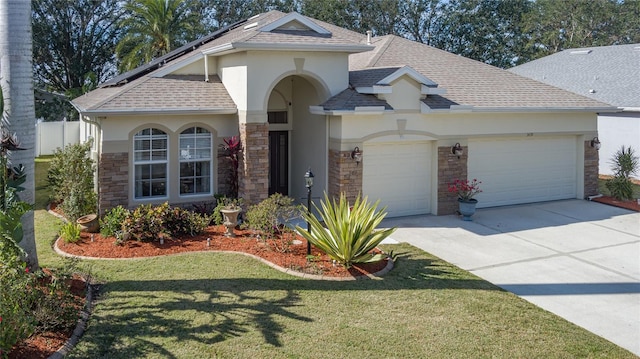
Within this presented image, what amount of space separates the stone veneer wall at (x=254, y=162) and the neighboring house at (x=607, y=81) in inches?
564

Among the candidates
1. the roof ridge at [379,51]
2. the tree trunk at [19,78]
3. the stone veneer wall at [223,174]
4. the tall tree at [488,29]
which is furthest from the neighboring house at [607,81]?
the tree trunk at [19,78]

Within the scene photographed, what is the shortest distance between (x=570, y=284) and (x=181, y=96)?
1020cm

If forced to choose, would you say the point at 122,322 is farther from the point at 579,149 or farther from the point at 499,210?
the point at 579,149

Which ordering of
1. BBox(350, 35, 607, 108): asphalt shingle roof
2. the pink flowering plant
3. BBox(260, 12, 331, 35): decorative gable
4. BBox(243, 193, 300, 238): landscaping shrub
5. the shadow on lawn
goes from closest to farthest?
1. the shadow on lawn
2. BBox(243, 193, 300, 238): landscaping shrub
3. BBox(260, 12, 331, 35): decorative gable
4. the pink flowering plant
5. BBox(350, 35, 607, 108): asphalt shingle roof

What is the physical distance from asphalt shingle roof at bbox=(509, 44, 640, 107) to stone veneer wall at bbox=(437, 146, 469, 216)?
10.9 metres

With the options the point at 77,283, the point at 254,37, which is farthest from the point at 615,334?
the point at 254,37

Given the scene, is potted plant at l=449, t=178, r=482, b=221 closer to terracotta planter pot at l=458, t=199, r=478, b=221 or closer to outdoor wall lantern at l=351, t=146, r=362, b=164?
terracotta planter pot at l=458, t=199, r=478, b=221

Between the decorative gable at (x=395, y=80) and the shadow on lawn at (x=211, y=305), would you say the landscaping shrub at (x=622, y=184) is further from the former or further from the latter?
the shadow on lawn at (x=211, y=305)

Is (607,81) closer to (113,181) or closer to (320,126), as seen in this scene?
(320,126)

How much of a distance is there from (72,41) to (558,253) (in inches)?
1467

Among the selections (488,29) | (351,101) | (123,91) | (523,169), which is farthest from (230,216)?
(488,29)

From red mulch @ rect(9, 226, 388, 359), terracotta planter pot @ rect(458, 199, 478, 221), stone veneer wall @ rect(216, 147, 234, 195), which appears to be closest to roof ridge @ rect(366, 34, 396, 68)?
terracotta planter pot @ rect(458, 199, 478, 221)

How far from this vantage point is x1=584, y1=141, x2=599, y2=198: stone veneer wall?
18.0 meters

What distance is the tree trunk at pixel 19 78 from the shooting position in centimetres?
861
